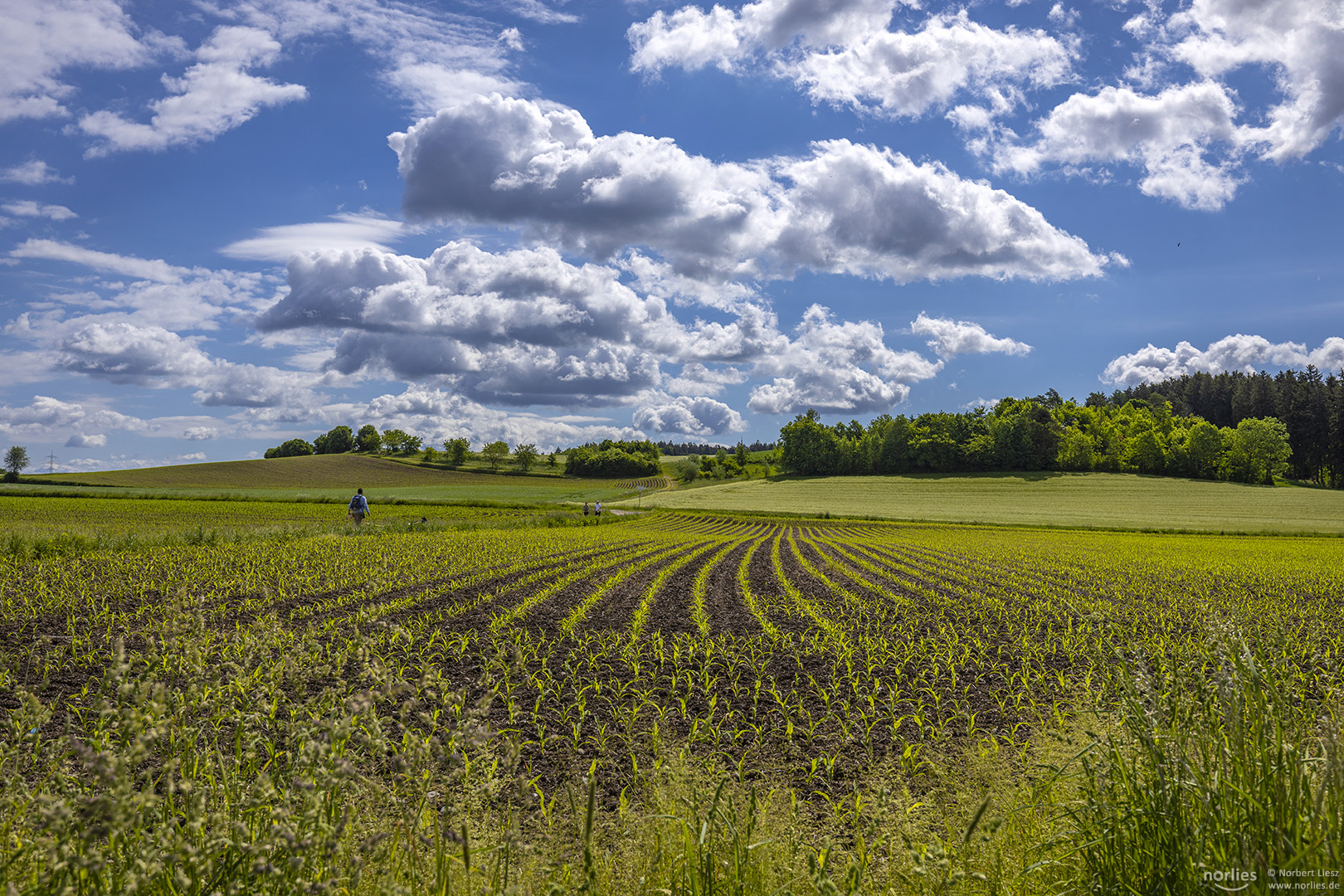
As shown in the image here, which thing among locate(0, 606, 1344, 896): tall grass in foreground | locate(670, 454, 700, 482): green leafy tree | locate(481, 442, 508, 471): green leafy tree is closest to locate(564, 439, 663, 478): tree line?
locate(670, 454, 700, 482): green leafy tree

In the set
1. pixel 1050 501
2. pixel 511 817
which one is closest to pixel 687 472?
pixel 1050 501

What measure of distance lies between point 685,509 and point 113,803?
7156 cm

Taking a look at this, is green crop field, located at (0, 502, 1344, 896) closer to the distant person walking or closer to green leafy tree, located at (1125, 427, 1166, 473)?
the distant person walking

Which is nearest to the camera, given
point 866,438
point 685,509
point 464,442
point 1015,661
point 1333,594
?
point 1015,661

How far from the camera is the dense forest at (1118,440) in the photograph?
309 ft

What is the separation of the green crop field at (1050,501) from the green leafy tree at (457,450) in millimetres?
55285

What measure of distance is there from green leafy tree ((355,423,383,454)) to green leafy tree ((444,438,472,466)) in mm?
29815

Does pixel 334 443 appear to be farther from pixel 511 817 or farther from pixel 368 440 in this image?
pixel 511 817

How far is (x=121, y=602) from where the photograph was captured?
13.6m

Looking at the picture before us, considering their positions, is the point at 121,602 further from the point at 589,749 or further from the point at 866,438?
the point at 866,438

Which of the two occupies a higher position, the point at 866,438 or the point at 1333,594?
the point at 866,438

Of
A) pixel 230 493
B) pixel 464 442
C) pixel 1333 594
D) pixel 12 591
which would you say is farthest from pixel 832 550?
pixel 464 442

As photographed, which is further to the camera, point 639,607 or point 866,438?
point 866,438

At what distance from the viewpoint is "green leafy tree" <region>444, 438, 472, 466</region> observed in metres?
133
